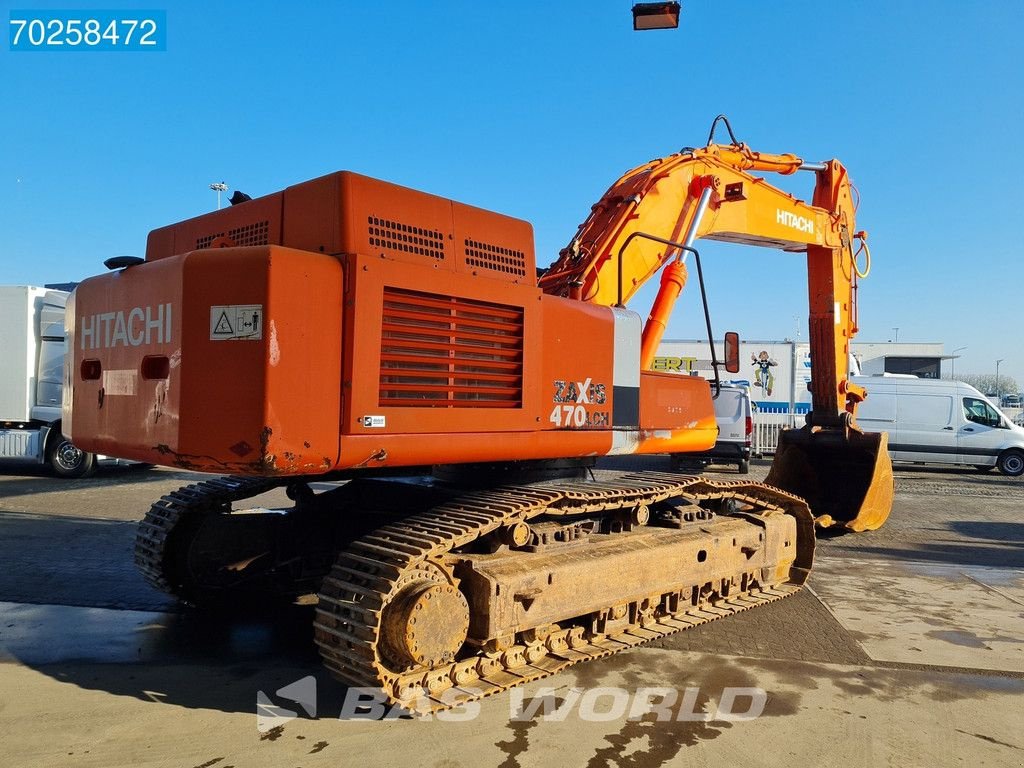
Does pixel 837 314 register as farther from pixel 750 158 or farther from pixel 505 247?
pixel 505 247

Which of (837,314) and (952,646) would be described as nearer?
(952,646)

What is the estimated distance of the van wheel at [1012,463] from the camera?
57.9ft

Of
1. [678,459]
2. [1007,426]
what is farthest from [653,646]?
[1007,426]

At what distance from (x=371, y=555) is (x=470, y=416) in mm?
923

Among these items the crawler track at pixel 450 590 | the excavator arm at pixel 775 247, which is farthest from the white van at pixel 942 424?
the crawler track at pixel 450 590

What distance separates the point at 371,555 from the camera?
4078mm

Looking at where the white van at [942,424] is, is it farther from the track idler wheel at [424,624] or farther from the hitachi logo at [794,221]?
the track idler wheel at [424,624]

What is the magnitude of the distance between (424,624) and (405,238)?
1.95 m

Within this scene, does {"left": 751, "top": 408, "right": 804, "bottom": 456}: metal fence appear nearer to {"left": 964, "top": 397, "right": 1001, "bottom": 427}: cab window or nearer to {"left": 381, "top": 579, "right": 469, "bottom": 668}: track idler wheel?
{"left": 964, "top": 397, "right": 1001, "bottom": 427}: cab window

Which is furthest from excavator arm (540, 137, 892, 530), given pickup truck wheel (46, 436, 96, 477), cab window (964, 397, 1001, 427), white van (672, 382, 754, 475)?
pickup truck wheel (46, 436, 96, 477)

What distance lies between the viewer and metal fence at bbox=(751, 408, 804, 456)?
69.3ft

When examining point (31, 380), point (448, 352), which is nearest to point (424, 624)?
point (448, 352)

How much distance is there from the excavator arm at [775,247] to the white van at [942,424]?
32.4 feet

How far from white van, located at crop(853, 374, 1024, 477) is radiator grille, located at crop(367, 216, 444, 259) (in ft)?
52.5
